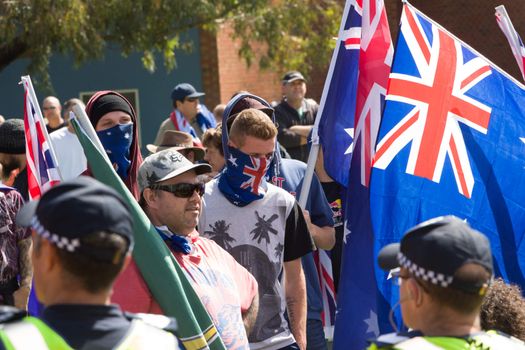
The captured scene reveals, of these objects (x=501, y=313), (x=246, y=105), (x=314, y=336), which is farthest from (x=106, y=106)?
(x=501, y=313)

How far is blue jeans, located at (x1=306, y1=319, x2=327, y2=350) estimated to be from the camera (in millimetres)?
5715

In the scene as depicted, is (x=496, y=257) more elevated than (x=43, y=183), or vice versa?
(x=43, y=183)

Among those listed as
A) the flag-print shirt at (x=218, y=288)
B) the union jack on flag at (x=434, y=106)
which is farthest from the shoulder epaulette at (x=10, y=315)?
the union jack on flag at (x=434, y=106)

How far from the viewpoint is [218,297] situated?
432 cm

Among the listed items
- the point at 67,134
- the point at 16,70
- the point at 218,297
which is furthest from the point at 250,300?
the point at 16,70

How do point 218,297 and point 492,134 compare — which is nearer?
point 218,297

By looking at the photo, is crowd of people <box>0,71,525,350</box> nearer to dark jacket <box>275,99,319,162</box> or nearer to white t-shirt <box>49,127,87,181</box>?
white t-shirt <box>49,127,87,181</box>

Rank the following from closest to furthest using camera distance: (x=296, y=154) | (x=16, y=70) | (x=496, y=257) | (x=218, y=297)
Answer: (x=218, y=297) < (x=496, y=257) < (x=296, y=154) < (x=16, y=70)

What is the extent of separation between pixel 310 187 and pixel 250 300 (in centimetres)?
151

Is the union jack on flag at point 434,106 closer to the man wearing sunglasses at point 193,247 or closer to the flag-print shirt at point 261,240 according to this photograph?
the flag-print shirt at point 261,240

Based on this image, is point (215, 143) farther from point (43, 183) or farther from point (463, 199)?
point (463, 199)

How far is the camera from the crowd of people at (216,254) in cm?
271

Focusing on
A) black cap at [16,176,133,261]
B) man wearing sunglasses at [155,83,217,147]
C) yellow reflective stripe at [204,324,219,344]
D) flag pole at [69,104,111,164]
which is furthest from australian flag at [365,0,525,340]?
man wearing sunglasses at [155,83,217,147]

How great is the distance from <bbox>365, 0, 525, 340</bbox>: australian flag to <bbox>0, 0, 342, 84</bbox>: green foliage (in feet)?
31.6
